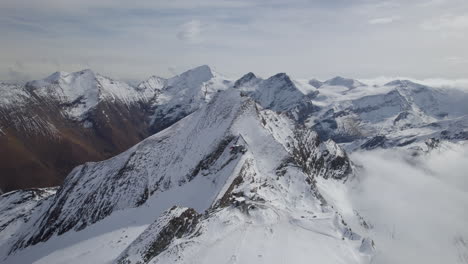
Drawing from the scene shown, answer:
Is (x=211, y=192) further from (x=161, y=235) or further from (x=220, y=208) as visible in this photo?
(x=161, y=235)

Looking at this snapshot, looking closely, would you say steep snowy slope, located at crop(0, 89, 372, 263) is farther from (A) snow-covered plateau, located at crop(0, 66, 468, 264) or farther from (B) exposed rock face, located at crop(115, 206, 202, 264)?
(A) snow-covered plateau, located at crop(0, 66, 468, 264)

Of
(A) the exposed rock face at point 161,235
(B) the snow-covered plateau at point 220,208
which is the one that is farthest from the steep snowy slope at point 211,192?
(B) the snow-covered plateau at point 220,208

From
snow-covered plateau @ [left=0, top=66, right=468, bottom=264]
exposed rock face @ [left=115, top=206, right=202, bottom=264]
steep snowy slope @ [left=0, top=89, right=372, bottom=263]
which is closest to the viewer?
exposed rock face @ [left=115, top=206, right=202, bottom=264]

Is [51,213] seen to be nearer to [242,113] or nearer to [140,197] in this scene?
[140,197]

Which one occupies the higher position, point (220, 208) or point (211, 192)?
point (220, 208)

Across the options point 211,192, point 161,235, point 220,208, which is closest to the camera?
point 161,235

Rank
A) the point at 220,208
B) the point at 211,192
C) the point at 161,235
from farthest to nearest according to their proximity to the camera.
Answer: the point at 211,192
the point at 220,208
the point at 161,235

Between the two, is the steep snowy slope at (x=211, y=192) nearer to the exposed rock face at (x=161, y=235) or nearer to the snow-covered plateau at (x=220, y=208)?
the exposed rock face at (x=161, y=235)

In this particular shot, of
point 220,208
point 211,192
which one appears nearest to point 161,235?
point 220,208

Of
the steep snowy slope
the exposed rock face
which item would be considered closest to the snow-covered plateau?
the exposed rock face

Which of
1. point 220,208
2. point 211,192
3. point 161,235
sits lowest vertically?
point 211,192
